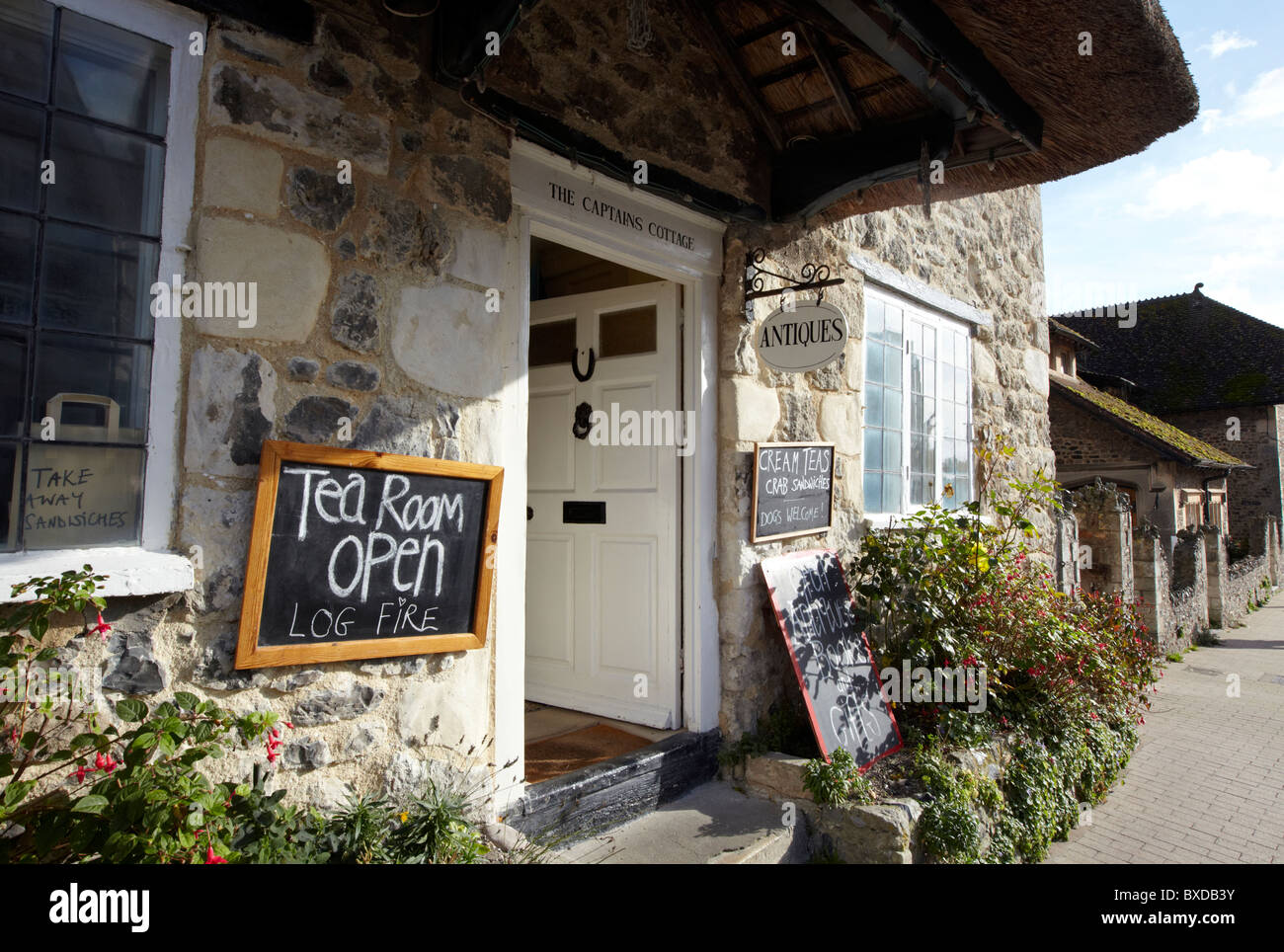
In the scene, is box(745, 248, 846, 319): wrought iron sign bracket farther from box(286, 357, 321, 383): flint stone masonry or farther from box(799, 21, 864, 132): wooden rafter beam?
box(286, 357, 321, 383): flint stone masonry

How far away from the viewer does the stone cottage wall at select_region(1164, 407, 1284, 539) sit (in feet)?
69.7

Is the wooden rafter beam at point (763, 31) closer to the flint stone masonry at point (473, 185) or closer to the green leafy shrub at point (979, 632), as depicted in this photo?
the flint stone masonry at point (473, 185)

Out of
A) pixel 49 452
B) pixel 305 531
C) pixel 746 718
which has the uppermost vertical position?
pixel 49 452

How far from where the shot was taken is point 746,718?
4078 millimetres

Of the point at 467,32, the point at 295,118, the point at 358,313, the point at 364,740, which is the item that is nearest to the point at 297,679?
the point at 364,740

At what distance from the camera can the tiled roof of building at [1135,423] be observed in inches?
629

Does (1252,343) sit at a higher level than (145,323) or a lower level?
higher

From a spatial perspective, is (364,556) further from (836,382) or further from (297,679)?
(836,382)

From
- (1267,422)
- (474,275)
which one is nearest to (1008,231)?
(474,275)

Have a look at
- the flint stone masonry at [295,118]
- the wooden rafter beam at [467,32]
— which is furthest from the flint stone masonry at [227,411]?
the wooden rafter beam at [467,32]

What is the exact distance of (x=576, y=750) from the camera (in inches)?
148
